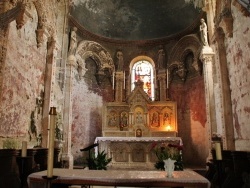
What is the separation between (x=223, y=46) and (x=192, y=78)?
6262 millimetres

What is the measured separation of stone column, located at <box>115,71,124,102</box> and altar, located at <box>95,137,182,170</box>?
12.4ft

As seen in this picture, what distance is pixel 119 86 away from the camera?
15289 mm

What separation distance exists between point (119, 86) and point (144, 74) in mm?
2013

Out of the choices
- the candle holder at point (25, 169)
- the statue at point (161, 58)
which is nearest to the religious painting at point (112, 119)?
the statue at point (161, 58)

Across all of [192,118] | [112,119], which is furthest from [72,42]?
[192,118]

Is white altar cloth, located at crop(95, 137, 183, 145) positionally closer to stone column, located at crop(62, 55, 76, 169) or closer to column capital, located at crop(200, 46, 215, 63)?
stone column, located at crop(62, 55, 76, 169)

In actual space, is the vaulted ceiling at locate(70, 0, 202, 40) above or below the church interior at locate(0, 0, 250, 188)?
above

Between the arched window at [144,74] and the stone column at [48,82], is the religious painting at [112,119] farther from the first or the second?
the stone column at [48,82]

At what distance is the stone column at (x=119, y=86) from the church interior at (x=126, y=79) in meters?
0.06

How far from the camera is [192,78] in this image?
14000 millimetres

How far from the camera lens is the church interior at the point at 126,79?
618 centimetres

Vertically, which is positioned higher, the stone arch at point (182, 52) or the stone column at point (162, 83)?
the stone arch at point (182, 52)

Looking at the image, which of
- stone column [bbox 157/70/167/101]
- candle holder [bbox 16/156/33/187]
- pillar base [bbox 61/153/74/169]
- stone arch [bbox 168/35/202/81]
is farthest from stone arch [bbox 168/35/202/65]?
candle holder [bbox 16/156/33/187]

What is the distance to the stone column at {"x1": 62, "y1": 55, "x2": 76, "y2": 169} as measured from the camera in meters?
11.1
